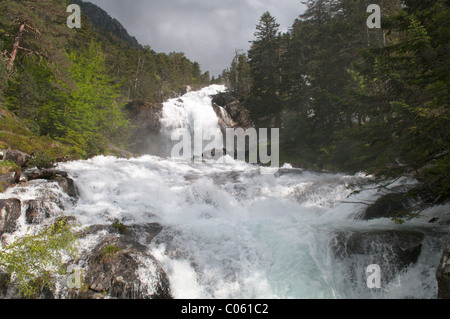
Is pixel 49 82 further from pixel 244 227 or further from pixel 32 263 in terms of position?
pixel 244 227

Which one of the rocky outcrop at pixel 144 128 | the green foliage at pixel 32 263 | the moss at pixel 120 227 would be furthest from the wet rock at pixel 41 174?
the rocky outcrop at pixel 144 128

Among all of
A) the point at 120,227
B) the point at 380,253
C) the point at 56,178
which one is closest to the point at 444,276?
the point at 380,253

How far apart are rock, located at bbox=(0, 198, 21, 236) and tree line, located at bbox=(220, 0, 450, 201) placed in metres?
10.2

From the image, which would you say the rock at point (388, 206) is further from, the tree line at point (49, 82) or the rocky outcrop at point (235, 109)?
the rocky outcrop at point (235, 109)

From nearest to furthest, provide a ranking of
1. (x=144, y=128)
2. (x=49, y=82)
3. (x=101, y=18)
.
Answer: (x=49, y=82) < (x=144, y=128) < (x=101, y=18)

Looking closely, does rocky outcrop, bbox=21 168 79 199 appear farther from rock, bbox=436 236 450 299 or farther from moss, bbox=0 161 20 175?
rock, bbox=436 236 450 299

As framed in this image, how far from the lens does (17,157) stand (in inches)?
394

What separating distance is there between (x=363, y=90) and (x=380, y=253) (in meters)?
14.4

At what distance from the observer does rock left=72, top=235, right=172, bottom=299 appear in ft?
18.3

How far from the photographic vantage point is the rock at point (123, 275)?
18.3 feet

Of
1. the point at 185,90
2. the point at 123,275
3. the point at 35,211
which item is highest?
the point at 185,90

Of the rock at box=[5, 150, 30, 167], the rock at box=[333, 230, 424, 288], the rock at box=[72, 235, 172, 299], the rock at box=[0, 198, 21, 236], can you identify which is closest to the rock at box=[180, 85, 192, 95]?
the rock at box=[5, 150, 30, 167]

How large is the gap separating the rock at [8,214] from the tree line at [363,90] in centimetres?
1021
